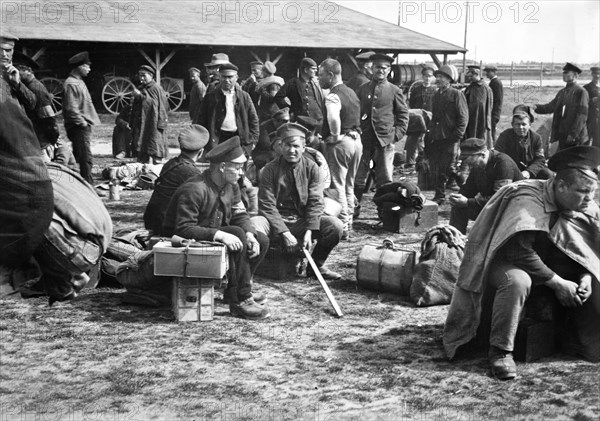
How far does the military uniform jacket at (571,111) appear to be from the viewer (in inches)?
492

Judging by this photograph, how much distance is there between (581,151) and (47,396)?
3399 mm

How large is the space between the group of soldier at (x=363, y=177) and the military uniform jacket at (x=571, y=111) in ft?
0.07

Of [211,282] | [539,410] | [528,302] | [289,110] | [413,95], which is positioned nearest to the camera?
[539,410]

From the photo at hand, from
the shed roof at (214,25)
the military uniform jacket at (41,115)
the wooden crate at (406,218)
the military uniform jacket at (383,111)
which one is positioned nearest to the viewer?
the military uniform jacket at (41,115)

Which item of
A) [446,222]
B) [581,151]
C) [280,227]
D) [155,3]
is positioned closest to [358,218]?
[446,222]

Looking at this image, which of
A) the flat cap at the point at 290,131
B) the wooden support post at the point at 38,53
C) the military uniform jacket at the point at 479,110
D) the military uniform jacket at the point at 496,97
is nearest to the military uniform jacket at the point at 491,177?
the flat cap at the point at 290,131

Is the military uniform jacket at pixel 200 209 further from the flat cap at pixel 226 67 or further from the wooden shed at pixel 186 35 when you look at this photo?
the wooden shed at pixel 186 35

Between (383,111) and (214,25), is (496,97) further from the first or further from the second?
(214,25)

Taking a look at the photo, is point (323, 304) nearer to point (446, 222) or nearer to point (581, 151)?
point (581, 151)

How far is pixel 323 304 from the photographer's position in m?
7.00

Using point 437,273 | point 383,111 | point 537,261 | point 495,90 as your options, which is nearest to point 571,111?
point 495,90

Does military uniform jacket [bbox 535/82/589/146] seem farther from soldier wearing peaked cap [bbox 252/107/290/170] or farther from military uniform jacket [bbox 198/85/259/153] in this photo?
military uniform jacket [bbox 198/85/259/153]

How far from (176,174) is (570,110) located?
748cm

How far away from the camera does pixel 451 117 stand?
11930 mm
